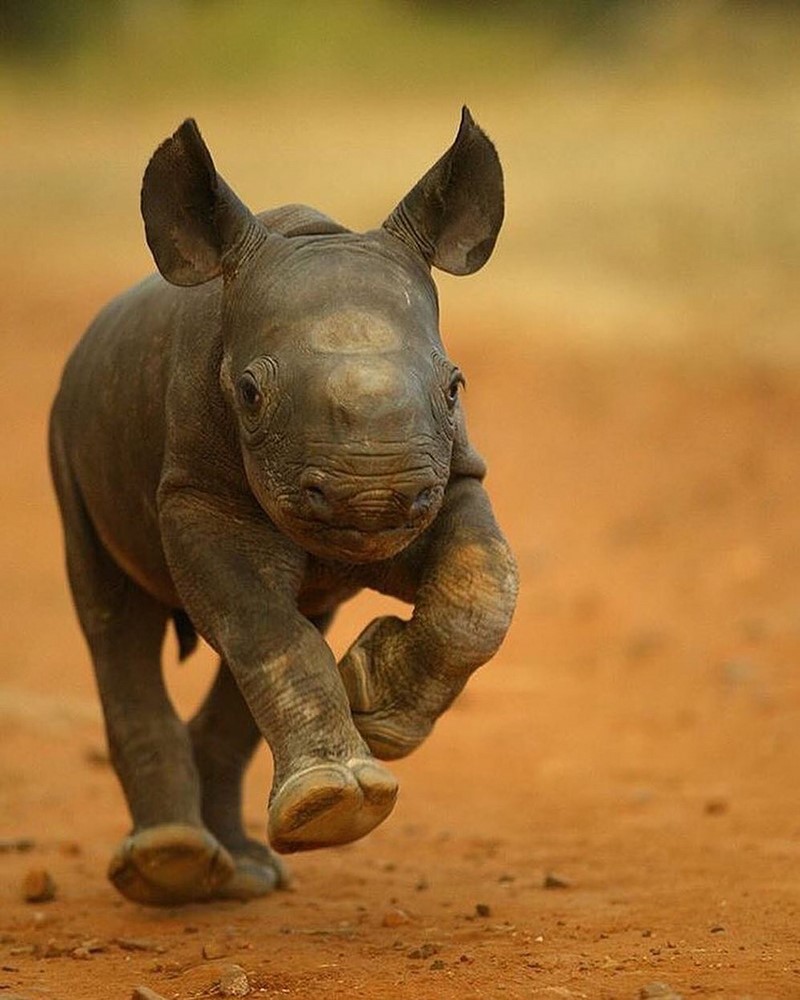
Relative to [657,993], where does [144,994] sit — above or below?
above

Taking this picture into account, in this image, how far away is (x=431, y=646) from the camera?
607 cm

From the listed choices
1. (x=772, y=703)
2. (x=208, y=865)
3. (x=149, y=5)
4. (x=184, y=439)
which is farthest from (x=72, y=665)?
(x=149, y=5)

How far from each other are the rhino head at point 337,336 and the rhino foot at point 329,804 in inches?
22.1

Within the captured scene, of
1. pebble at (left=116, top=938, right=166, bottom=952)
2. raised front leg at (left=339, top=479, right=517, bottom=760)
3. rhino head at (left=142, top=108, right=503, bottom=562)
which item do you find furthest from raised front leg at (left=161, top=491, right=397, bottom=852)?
pebble at (left=116, top=938, right=166, bottom=952)

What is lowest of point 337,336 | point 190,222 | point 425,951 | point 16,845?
point 425,951

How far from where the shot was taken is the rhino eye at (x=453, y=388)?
5.92 metres

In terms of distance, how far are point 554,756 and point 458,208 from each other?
536 centimetres

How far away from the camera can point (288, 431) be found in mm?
5734

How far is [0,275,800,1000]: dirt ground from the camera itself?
6367 mm

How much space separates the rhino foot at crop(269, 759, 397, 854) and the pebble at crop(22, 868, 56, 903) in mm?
2532

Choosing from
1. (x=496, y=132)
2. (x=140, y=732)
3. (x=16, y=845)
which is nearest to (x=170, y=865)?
(x=140, y=732)

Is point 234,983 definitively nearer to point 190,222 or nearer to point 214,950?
point 214,950

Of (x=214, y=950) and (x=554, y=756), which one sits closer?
(x=214, y=950)

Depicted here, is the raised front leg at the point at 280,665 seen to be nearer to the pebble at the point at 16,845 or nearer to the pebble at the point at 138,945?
the pebble at the point at 138,945
